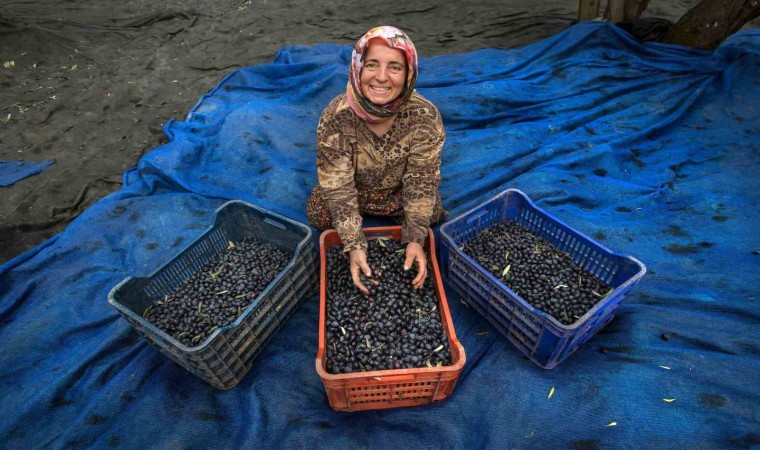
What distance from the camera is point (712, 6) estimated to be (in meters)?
4.90

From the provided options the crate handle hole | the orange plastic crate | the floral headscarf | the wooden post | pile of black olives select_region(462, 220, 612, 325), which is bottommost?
the orange plastic crate

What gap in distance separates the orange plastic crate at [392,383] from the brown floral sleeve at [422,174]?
34 centimetres

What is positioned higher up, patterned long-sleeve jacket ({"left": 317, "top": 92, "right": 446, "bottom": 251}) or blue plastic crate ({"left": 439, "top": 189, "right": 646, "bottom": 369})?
patterned long-sleeve jacket ({"left": 317, "top": 92, "right": 446, "bottom": 251})

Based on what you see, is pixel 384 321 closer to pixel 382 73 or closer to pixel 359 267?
pixel 359 267

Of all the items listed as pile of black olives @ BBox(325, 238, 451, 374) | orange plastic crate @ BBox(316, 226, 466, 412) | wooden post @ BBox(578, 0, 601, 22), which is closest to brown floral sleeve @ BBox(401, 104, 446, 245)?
pile of black olives @ BBox(325, 238, 451, 374)

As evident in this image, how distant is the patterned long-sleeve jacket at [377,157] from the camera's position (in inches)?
94.6

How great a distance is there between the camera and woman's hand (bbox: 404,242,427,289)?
7.75 feet

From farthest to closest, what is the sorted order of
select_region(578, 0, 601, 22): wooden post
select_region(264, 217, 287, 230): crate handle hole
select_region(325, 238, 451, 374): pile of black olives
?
select_region(578, 0, 601, 22): wooden post
select_region(264, 217, 287, 230): crate handle hole
select_region(325, 238, 451, 374): pile of black olives

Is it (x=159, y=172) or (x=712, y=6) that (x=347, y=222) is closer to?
(x=159, y=172)

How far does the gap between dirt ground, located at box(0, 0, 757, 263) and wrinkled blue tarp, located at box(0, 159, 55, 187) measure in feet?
0.26

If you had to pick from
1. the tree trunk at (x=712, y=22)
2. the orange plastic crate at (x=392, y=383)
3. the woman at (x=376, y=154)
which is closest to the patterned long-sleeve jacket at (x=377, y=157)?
the woman at (x=376, y=154)

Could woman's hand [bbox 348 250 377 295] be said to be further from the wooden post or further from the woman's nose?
the wooden post

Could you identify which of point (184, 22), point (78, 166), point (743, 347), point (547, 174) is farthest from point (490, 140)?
point (184, 22)

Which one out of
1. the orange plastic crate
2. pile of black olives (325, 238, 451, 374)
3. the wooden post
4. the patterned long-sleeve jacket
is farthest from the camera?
the wooden post
